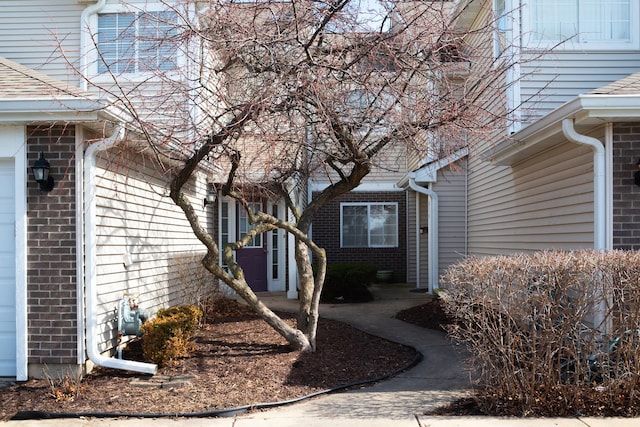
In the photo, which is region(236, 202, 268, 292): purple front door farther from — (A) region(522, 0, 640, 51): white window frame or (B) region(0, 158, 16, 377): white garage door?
(B) region(0, 158, 16, 377): white garage door

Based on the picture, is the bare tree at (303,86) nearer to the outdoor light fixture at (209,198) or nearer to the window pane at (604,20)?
the window pane at (604,20)

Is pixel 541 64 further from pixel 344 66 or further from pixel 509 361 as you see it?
pixel 509 361

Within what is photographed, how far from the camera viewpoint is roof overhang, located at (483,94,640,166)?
18.9ft

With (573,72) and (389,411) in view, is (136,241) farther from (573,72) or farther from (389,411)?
(573,72)

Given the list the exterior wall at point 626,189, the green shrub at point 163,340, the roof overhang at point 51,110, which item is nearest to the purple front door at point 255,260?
the green shrub at point 163,340

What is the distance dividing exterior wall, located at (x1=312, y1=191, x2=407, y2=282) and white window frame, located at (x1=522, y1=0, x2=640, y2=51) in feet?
27.1

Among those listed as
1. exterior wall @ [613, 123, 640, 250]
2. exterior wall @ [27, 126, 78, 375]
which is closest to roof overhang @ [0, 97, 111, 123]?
exterior wall @ [27, 126, 78, 375]

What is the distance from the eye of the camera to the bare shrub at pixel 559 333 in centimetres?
502

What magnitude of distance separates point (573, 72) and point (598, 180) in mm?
3272

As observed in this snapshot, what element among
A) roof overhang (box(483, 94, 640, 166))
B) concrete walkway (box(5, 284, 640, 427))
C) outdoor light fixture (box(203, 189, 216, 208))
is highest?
roof overhang (box(483, 94, 640, 166))

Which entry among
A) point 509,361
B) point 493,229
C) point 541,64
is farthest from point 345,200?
point 509,361

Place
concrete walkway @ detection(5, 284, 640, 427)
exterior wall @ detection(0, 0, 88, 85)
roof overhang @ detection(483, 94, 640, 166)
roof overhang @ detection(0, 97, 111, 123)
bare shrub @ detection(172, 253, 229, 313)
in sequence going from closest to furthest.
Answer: concrete walkway @ detection(5, 284, 640, 427)
roof overhang @ detection(0, 97, 111, 123)
roof overhang @ detection(483, 94, 640, 166)
bare shrub @ detection(172, 253, 229, 313)
exterior wall @ detection(0, 0, 88, 85)

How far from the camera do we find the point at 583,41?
873cm

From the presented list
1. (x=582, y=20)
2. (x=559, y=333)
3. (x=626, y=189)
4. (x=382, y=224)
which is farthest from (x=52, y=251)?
(x=382, y=224)
